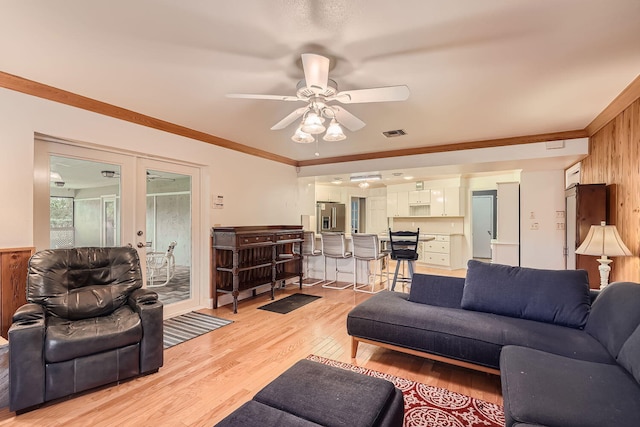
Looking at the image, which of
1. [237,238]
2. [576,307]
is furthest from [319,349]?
[576,307]

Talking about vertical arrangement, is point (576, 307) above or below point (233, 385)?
above

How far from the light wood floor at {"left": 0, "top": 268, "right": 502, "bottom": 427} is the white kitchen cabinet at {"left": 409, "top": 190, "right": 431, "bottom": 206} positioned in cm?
487

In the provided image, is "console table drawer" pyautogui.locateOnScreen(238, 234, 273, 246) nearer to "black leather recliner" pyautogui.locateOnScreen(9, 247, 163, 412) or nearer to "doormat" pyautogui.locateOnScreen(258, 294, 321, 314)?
"doormat" pyautogui.locateOnScreen(258, 294, 321, 314)

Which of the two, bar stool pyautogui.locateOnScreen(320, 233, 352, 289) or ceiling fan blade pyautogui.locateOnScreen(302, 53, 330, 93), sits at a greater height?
ceiling fan blade pyautogui.locateOnScreen(302, 53, 330, 93)

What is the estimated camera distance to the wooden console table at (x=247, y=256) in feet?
13.4

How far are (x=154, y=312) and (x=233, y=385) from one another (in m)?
0.85

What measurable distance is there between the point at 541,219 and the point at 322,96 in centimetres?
443

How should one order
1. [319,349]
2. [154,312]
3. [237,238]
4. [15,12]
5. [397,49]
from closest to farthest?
[15,12] → [397,49] → [154,312] → [319,349] → [237,238]

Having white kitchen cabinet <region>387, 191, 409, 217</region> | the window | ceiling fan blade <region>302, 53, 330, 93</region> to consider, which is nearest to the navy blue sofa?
ceiling fan blade <region>302, 53, 330, 93</region>

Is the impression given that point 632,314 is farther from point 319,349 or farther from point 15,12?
point 15,12

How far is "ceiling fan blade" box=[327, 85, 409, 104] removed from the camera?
6.57 feet

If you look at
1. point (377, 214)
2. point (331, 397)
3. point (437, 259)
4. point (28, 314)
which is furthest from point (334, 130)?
point (377, 214)

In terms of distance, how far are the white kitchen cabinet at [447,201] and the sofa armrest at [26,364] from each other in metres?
7.18

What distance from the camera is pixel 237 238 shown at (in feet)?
13.3
